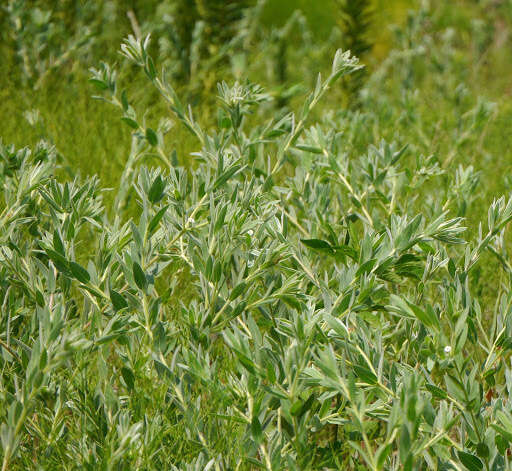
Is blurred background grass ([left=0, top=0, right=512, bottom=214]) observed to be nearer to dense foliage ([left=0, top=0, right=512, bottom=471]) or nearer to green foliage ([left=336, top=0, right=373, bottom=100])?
green foliage ([left=336, top=0, right=373, bottom=100])

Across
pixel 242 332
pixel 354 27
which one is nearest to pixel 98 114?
pixel 354 27

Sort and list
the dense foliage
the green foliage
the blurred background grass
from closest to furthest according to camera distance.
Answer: the dense foliage, the blurred background grass, the green foliage

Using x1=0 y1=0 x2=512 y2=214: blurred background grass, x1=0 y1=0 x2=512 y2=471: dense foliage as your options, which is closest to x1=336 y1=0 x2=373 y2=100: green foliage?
x1=0 y1=0 x2=512 y2=214: blurred background grass

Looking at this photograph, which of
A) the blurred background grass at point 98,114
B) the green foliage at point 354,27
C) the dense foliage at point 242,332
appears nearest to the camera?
the dense foliage at point 242,332

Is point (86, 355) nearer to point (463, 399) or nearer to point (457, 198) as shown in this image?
point (463, 399)

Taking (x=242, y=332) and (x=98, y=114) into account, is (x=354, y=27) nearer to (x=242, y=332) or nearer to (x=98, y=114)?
(x=98, y=114)

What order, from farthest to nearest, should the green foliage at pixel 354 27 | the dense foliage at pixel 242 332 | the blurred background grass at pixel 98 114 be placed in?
1. the green foliage at pixel 354 27
2. the blurred background grass at pixel 98 114
3. the dense foliage at pixel 242 332

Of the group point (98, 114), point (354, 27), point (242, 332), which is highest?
point (242, 332)

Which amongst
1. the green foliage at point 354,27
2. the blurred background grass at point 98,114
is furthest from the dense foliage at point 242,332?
the green foliage at point 354,27

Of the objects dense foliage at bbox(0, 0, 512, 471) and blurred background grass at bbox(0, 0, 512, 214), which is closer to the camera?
dense foliage at bbox(0, 0, 512, 471)

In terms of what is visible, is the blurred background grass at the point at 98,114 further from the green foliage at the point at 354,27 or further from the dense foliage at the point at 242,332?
the dense foliage at the point at 242,332

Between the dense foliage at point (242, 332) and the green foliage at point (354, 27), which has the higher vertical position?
the dense foliage at point (242, 332)

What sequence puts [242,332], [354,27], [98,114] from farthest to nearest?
1. [354,27]
2. [98,114]
3. [242,332]

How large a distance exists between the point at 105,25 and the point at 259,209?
317 cm
